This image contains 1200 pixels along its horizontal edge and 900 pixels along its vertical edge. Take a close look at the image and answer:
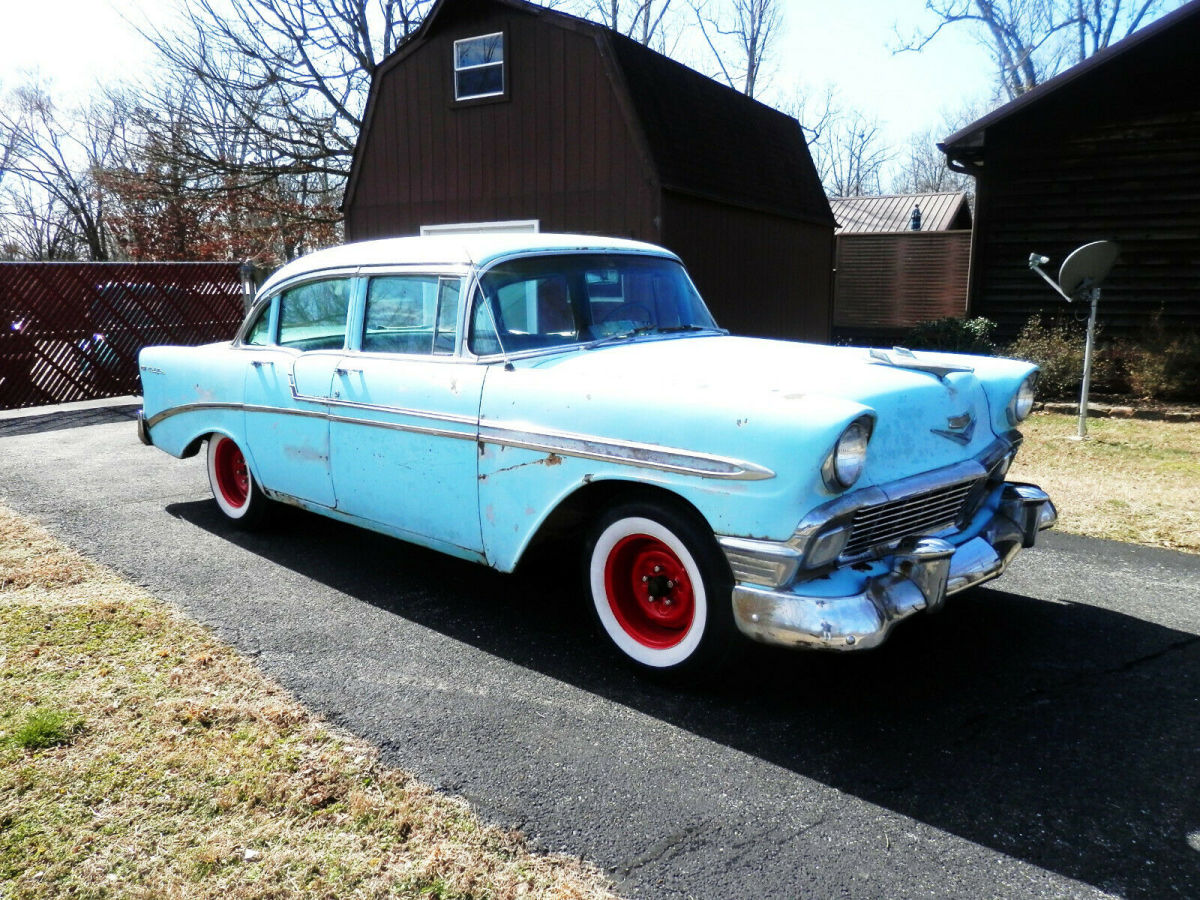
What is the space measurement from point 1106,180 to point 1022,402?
9.24 metres

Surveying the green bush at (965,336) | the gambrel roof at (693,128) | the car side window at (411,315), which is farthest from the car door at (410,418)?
the green bush at (965,336)

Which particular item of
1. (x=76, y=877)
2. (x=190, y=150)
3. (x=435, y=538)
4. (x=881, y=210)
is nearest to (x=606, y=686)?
(x=435, y=538)

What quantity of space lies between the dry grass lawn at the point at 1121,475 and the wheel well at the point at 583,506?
3.21 meters

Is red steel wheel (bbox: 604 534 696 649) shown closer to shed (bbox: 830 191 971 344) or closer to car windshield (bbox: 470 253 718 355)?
car windshield (bbox: 470 253 718 355)

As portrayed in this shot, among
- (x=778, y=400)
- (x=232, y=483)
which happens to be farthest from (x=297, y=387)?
(x=778, y=400)

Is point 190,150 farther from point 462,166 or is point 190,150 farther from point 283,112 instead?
point 462,166

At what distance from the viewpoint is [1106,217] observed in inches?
445

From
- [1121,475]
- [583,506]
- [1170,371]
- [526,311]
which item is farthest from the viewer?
[1170,371]

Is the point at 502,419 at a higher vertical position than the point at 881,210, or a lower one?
lower

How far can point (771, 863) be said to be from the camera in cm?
230

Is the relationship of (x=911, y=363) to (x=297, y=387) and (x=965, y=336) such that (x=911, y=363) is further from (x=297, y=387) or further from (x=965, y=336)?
(x=965, y=336)

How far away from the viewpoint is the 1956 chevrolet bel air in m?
2.85

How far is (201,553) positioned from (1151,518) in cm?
548

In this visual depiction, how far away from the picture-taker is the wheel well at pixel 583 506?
10.6 feet
